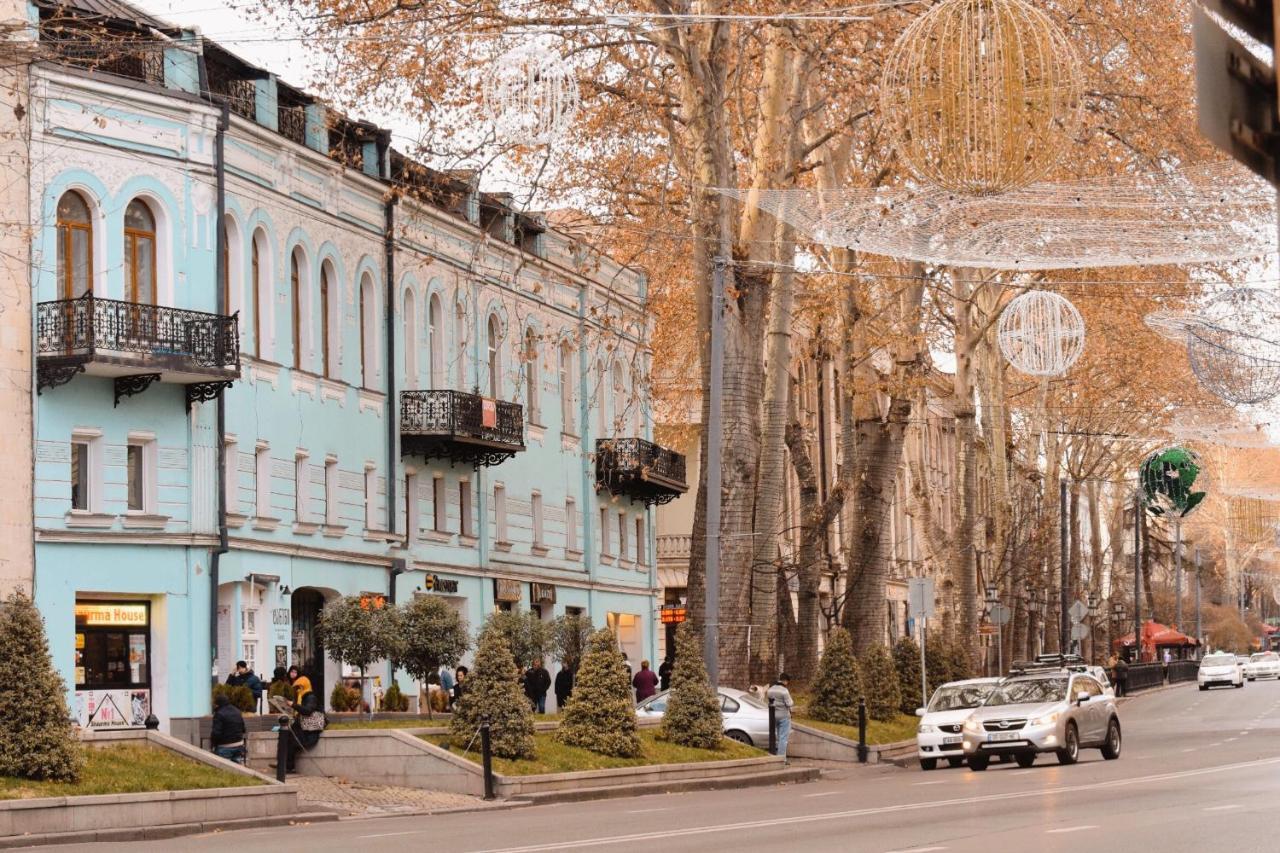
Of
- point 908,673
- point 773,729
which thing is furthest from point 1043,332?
point 773,729

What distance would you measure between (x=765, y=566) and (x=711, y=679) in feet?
19.8

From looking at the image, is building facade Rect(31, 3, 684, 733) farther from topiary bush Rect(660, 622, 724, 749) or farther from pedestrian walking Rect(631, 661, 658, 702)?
pedestrian walking Rect(631, 661, 658, 702)

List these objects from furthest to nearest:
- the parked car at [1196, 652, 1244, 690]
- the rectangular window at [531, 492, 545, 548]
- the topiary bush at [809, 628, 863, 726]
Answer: the parked car at [1196, 652, 1244, 690], the rectangular window at [531, 492, 545, 548], the topiary bush at [809, 628, 863, 726]

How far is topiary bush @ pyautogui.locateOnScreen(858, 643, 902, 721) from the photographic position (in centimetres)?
3899

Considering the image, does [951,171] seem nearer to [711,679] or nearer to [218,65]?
[711,679]

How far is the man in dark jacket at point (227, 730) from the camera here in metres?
26.4

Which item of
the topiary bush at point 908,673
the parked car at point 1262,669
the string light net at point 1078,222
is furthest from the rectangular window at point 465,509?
the parked car at point 1262,669

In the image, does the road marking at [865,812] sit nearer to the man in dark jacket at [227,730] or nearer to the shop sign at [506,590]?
the man in dark jacket at [227,730]

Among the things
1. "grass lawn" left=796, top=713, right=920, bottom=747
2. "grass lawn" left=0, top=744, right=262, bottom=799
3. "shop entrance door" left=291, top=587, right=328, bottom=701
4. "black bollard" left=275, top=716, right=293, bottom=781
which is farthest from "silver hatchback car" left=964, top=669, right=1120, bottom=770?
"shop entrance door" left=291, top=587, right=328, bottom=701

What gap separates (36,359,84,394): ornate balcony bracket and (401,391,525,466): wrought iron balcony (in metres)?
11.0

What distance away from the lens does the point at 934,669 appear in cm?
4484

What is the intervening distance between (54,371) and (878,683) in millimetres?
16565

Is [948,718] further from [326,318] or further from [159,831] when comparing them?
[326,318]

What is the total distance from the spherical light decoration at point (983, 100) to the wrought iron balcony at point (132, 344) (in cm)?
1914
